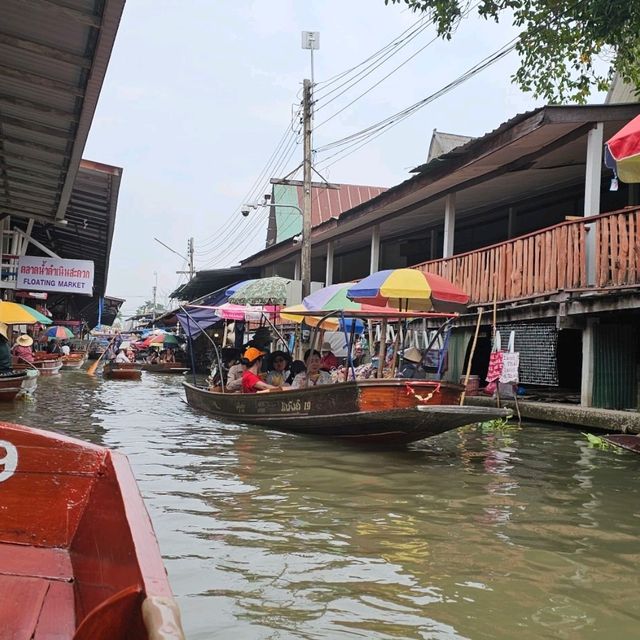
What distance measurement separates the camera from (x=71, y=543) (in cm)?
306

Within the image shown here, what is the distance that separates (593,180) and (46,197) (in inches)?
367

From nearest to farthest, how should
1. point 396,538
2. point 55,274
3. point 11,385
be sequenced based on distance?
point 396,538 → point 11,385 → point 55,274

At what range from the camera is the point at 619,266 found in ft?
30.8

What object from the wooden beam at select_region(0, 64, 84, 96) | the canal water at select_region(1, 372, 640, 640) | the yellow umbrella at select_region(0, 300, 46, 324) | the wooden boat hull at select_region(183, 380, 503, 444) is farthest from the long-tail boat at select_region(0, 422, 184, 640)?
the yellow umbrella at select_region(0, 300, 46, 324)

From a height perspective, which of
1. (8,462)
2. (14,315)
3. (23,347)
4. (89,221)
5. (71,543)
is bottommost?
(71,543)

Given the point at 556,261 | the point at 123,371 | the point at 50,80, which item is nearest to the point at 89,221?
the point at 123,371

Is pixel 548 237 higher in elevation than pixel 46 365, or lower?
higher

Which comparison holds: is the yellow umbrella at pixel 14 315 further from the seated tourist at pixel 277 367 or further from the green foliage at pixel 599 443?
the green foliage at pixel 599 443

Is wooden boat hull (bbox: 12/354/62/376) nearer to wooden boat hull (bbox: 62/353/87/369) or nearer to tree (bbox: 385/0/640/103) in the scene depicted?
wooden boat hull (bbox: 62/353/87/369)

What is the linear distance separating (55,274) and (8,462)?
39.2ft

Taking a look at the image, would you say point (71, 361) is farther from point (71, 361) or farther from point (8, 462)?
point (8, 462)

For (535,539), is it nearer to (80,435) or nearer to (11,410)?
(80,435)

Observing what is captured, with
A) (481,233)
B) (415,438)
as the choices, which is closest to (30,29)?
(415,438)

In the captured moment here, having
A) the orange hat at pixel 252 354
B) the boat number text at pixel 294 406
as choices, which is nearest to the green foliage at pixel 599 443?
the boat number text at pixel 294 406
